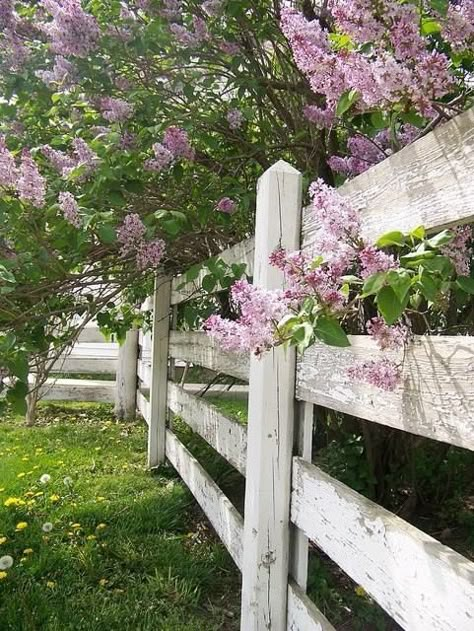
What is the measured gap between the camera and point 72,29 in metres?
2.13

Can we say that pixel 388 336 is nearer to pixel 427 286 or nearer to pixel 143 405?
pixel 427 286

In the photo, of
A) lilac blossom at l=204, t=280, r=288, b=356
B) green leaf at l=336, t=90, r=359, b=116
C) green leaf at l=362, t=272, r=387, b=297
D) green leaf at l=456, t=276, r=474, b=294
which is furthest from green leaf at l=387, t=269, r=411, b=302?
green leaf at l=336, t=90, r=359, b=116

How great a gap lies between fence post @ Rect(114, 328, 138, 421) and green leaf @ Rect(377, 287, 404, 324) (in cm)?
535

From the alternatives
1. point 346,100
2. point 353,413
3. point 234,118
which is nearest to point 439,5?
point 346,100

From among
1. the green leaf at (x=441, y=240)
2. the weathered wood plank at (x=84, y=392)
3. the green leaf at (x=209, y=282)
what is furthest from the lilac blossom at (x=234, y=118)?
the weathered wood plank at (x=84, y=392)

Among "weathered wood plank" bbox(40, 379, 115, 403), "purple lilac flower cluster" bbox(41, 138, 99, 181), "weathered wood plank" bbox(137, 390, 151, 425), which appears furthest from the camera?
"weathered wood plank" bbox(40, 379, 115, 403)

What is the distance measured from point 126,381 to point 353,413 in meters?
5.05

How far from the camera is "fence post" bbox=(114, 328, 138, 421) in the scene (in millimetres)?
6125

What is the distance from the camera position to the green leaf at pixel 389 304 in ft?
2.83

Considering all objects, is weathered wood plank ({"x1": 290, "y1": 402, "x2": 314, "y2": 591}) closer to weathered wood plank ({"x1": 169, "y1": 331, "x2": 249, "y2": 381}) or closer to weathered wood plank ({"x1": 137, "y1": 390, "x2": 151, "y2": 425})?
weathered wood plank ({"x1": 169, "y1": 331, "x2": 249, "y2": 381})

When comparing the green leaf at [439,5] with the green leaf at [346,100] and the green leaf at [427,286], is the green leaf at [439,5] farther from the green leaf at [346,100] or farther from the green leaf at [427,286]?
the green leaf at [427,286]

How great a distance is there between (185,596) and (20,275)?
137cm

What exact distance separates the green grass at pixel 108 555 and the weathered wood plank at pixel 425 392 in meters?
1.41

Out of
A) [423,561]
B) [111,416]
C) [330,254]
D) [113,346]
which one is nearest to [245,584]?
[423,561]
